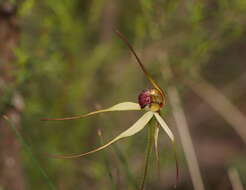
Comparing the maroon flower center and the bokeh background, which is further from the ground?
the bokeh background

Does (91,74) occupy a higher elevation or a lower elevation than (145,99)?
higher

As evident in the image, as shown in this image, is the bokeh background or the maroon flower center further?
the bokeh background

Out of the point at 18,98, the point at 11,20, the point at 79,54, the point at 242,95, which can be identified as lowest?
the point at 18,98

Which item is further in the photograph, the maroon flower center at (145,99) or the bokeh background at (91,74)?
the bokeh background at (91,74)

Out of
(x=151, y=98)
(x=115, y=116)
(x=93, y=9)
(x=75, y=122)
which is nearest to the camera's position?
(x=151, y=98)

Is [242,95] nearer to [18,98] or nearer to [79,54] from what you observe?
[79,54]

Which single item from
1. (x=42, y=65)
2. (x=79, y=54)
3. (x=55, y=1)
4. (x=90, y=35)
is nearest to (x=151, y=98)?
(x=42, y=65)

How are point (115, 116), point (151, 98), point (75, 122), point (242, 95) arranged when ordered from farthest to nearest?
point (242, 95)
point (115, 116)
point (75, 122)
point (151, 98)

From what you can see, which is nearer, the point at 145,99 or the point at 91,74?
the point at 145,99
